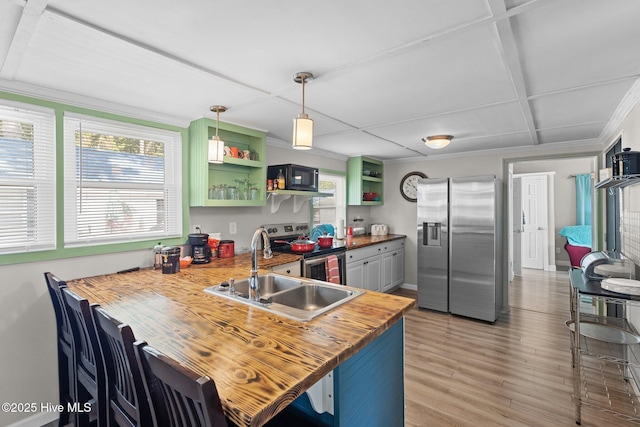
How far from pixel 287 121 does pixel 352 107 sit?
706mm

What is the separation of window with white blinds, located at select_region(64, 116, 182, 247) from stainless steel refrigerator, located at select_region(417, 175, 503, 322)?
3182mm

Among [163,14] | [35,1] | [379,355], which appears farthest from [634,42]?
[35,1]

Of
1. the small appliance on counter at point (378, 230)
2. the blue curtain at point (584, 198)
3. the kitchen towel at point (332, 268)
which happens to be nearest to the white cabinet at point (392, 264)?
the small appliance on counter at point (378, 230)

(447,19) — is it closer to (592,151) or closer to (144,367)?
(144,367)

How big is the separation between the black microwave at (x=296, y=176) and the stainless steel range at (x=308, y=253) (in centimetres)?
60

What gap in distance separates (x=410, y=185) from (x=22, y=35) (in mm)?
4806

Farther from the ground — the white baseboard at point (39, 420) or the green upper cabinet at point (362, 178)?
the green upper cabinet at point (362, 178)

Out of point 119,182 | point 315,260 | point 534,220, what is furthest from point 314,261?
point 534,220

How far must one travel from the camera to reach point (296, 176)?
3557 millimetres

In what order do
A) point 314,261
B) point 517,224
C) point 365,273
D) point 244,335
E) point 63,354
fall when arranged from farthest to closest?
1. point 517,224
2. point 365,273
3. point 314,261
4. point 63,354
5. point 244,335

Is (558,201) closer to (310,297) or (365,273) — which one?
(365,273)

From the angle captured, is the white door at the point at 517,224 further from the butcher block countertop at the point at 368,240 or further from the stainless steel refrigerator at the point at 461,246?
the butcher block countertop at the point at 368,240

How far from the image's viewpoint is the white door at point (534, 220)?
273 inches

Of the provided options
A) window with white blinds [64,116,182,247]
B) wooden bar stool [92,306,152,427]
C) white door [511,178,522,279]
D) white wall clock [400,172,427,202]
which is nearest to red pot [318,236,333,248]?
window with white blinds [64,116,182,247]
